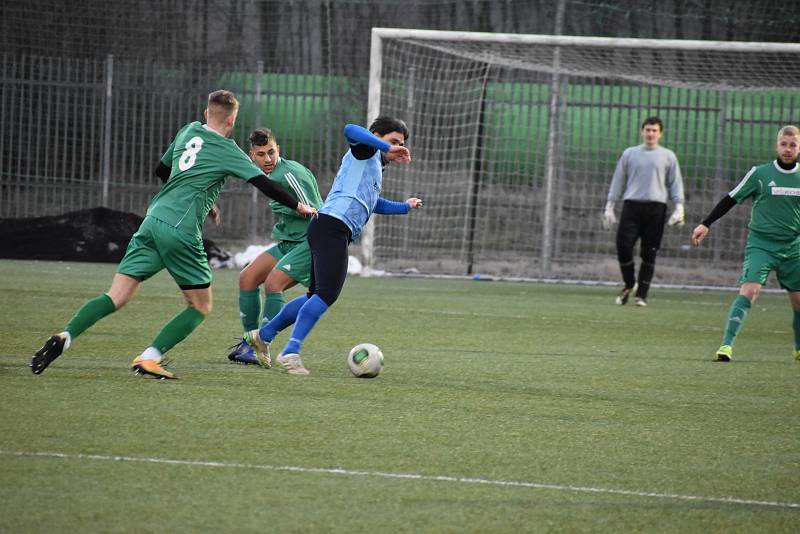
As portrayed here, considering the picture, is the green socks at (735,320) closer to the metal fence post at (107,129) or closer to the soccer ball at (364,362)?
the soccer ball at (364,362)

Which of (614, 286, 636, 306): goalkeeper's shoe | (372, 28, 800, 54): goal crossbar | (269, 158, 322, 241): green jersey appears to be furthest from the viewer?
(372, 28, 800, 54): goal crossbar

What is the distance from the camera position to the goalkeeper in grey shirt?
14.7 m

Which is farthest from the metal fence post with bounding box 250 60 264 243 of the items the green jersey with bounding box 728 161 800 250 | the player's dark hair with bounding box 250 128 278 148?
the green jersey with bounding box 728 161 800 250

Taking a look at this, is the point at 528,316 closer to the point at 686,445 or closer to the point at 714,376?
the point at 714,376

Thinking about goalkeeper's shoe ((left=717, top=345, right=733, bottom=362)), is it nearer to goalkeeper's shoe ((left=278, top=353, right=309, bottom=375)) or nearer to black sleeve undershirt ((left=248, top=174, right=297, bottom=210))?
goalkeeper's shoe ((left=278, top=353, right=309, bottom=375))

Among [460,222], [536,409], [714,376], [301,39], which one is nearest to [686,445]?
[536,409]

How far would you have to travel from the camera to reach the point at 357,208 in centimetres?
779

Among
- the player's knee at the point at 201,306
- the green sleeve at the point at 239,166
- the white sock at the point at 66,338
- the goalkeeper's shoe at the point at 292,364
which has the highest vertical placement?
the green sleeve at the point at 239,166

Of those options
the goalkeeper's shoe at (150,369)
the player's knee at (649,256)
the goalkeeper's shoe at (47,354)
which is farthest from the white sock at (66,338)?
the player's knee at (649,256)

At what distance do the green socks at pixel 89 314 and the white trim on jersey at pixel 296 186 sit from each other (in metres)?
2.11

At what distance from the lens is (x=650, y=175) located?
48.3 ft

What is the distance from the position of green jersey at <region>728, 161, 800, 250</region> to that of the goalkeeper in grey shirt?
4.86 meters

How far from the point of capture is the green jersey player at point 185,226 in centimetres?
709

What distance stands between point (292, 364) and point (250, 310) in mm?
1104
